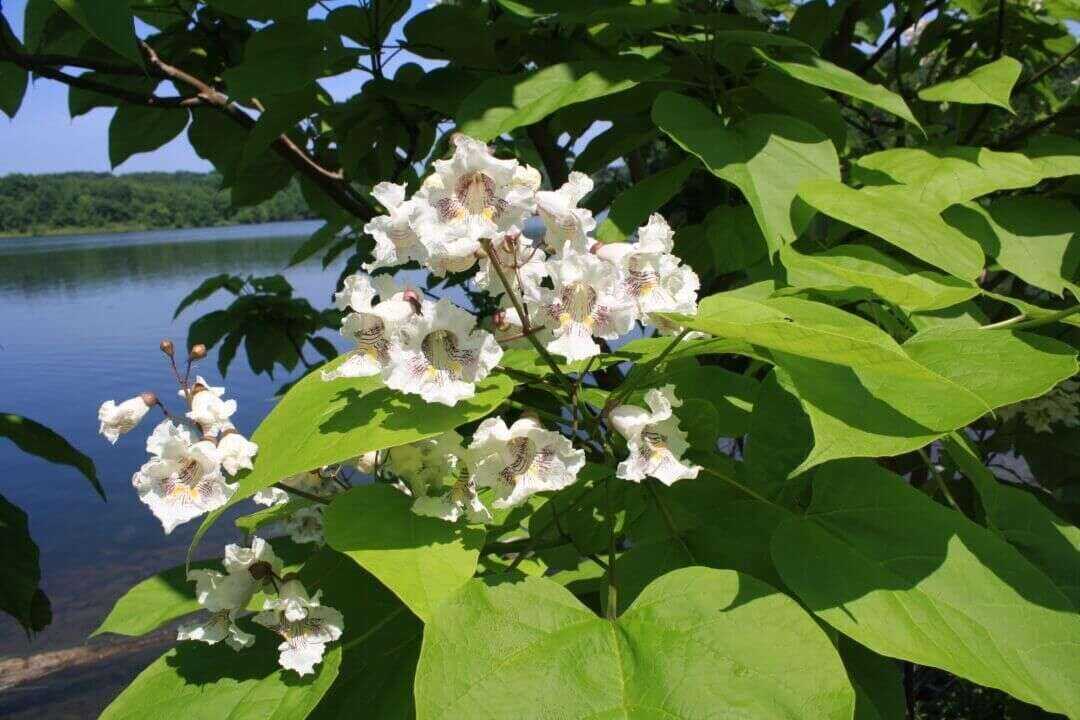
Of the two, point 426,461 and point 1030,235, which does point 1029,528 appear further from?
point 426,461

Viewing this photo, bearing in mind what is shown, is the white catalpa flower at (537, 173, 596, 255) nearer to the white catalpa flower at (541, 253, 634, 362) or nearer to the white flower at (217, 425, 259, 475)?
the white catalpa flower at (541, 253, 634, 362)

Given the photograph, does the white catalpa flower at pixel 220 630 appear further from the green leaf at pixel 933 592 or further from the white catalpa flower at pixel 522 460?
the green leaf at pixel 933 592

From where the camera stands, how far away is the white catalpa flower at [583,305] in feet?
2.64

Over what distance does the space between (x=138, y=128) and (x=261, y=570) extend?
1.32 meters

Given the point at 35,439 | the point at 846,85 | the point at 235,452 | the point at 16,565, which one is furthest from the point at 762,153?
the point at 16,565

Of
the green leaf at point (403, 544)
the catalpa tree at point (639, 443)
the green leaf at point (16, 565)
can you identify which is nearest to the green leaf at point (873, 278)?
the catalpa tree at point (639, 443)

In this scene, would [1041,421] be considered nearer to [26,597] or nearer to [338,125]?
[338,125]

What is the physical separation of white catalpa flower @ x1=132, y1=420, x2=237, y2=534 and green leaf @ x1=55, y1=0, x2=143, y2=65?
21.4 inches

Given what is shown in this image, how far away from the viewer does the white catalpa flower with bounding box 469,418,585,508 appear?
845 millimetres

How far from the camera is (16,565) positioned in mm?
1774

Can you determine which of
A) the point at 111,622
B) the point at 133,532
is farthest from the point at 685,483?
the point at 133,532

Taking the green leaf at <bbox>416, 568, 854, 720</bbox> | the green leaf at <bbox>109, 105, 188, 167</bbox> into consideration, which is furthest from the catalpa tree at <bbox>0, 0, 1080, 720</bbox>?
the green leaf at <bbox>109, 105, 188, 167</bbox>

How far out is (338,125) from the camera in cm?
166

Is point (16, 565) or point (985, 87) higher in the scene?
point (985, 87)
